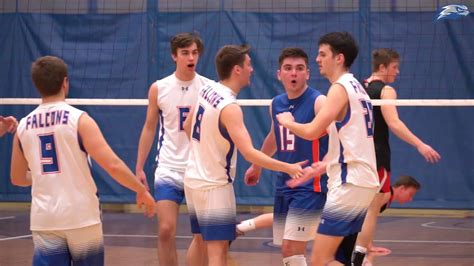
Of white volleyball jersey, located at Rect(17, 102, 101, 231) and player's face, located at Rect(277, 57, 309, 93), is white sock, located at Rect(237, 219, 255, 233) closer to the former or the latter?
player's face, located at Rect(277, 57, 309, 93)

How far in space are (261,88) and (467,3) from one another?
3272 mm

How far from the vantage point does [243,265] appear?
9.90 metres

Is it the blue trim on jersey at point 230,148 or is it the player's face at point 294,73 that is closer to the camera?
the blue trim on jersey at point 230,148

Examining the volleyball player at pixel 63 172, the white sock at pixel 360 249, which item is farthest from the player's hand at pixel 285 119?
the white sock at pixel 360 249

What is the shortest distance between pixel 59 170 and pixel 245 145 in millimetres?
1545

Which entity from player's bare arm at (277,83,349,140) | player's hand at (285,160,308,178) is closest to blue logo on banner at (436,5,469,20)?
player's bare arm at (277,83,349,140)

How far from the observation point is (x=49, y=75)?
5457 millimetres

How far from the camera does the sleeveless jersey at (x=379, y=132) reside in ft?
30.1

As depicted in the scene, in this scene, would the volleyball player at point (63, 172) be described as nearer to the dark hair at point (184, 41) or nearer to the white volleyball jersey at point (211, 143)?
the white volleyball jersey at point (211, 143)

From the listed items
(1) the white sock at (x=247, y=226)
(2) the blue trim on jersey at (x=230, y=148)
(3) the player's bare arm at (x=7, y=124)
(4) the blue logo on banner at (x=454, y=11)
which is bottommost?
(1) the white sock at (x=247, y=226)

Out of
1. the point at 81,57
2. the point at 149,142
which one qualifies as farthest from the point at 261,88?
the point at 149,142

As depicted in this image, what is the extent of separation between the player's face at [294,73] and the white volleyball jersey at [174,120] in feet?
3.41

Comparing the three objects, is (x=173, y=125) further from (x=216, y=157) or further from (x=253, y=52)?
(x=253, y=52)

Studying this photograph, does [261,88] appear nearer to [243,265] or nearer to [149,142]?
[243,265]
